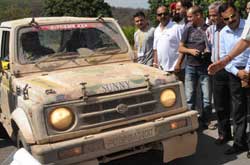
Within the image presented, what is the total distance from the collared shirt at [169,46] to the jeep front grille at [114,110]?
6.57ft

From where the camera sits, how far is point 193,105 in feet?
20.7

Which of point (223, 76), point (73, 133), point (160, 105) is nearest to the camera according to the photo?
point (73, 133)

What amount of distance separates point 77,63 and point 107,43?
1.83 feet

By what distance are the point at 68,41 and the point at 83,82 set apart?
1.25m

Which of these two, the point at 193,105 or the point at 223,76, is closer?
the point at 223,76

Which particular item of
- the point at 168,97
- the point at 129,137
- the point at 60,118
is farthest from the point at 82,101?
the point at 168,97

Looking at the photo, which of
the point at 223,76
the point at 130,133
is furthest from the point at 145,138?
the point at 223,76

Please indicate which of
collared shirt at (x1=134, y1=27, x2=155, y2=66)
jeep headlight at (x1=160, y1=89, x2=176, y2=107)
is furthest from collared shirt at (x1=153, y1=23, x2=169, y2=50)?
jeep headlight at (x1=160, y1=89, x2=176, y2=107)

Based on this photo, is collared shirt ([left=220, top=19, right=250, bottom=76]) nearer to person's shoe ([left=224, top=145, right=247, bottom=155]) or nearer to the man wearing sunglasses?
the man wearing sunglasses

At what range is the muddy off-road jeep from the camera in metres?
4.09

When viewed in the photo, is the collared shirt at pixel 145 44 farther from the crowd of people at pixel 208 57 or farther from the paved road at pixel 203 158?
the paved road at pixel 203 158

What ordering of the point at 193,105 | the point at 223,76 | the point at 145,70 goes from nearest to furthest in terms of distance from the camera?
1. the point at 145,70
2. the point at 223,76
3. the point at 193,105

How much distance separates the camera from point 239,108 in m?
5.02

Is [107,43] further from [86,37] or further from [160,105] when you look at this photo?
[160,105]
